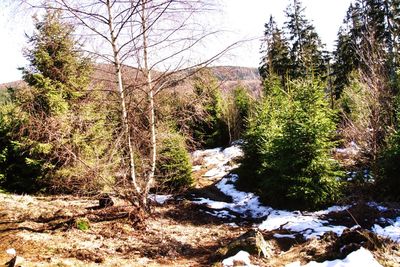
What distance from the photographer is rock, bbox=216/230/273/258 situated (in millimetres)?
5938

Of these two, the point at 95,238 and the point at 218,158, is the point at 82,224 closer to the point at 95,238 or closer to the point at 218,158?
the point at 95,238

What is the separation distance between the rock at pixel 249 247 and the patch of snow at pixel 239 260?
0.16 m

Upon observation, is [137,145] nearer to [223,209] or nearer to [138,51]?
[138,51]

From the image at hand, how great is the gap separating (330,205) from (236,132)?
85.6 feet

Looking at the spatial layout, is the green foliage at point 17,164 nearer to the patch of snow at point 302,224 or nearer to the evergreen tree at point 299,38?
the patch of snow at point 302,224

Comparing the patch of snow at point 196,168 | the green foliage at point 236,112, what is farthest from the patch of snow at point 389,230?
the green foliage at point 236,112

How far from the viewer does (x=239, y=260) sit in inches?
220

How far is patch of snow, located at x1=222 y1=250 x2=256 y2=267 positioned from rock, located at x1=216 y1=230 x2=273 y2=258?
157mm

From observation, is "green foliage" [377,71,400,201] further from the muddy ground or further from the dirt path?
the dirt path

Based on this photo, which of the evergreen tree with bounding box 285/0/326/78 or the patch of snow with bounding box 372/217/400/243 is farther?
the evergreen tree with bounding box 285/0/326/78

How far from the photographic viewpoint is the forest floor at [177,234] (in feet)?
17.8

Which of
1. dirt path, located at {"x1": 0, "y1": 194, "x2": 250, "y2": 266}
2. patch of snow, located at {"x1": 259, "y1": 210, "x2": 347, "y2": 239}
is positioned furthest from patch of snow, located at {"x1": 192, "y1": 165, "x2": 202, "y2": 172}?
dirt path, located at {"x1": 0, "y1": 194, "x2": 250, "y2": 266}

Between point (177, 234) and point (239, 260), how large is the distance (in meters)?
3.04

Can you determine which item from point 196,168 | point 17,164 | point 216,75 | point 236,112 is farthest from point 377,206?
point 236,112
